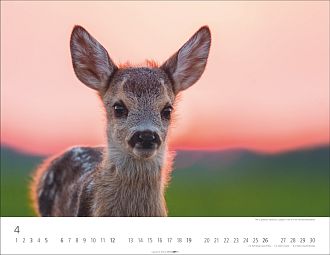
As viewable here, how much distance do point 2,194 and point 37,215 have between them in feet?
0.41

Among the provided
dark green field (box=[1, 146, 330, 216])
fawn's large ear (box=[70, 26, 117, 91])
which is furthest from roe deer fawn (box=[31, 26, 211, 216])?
dark green field (box=[1, 146, 330, 216])

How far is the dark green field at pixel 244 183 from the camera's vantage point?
2.62m

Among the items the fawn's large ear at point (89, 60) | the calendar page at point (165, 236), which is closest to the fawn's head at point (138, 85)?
the fawn's large ear at point (89, 60)

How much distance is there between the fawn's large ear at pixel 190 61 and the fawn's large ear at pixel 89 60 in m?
0.15

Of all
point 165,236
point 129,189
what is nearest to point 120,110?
point 129,189

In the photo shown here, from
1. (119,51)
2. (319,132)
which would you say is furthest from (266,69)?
(119,51)

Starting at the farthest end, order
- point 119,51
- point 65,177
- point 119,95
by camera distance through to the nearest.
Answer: point 65,177 → point 119,51 → point 119,95

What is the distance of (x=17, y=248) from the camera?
2.56 m

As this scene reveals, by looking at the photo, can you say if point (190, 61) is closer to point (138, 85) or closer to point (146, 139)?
point (138, 85)

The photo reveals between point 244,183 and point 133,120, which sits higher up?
point 133,120

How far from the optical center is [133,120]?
2381mm

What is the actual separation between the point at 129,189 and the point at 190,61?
0.35m

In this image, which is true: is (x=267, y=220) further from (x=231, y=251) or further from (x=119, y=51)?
(x=119, y=51)

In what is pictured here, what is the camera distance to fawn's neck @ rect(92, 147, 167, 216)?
8.11ft
